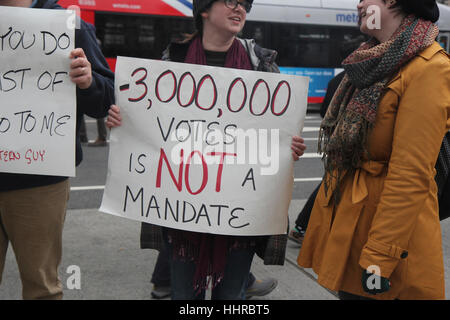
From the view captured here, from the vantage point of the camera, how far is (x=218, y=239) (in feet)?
7.01

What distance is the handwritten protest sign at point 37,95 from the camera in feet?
6.60

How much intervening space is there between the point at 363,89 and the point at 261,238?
786 mm

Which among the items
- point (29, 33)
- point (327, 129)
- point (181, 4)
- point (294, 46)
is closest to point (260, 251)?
point (327, 129)

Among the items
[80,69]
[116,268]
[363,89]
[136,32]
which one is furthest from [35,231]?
[136,32]

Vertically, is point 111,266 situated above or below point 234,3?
below

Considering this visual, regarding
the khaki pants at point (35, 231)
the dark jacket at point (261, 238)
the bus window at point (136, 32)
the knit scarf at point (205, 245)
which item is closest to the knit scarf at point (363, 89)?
the dark jacket at point (261, 238)

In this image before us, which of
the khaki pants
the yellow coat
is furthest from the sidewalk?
the yellow coat

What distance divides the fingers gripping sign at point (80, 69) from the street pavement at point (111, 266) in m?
1.37

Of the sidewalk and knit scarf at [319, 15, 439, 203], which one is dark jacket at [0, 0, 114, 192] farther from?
the sidewalk

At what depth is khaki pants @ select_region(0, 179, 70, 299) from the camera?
81.4 inches

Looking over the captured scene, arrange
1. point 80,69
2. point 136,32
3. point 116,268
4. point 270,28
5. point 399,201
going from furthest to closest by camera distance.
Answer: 1. point 270,28
2. point 136,32
3. point 116,268
4. point 80,69
5. point 399,201

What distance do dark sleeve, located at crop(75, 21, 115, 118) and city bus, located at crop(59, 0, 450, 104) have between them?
1048 centimetres

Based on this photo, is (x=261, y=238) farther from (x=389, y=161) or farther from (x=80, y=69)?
(x=80, y=69)

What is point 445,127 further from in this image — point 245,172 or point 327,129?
point 245,172
